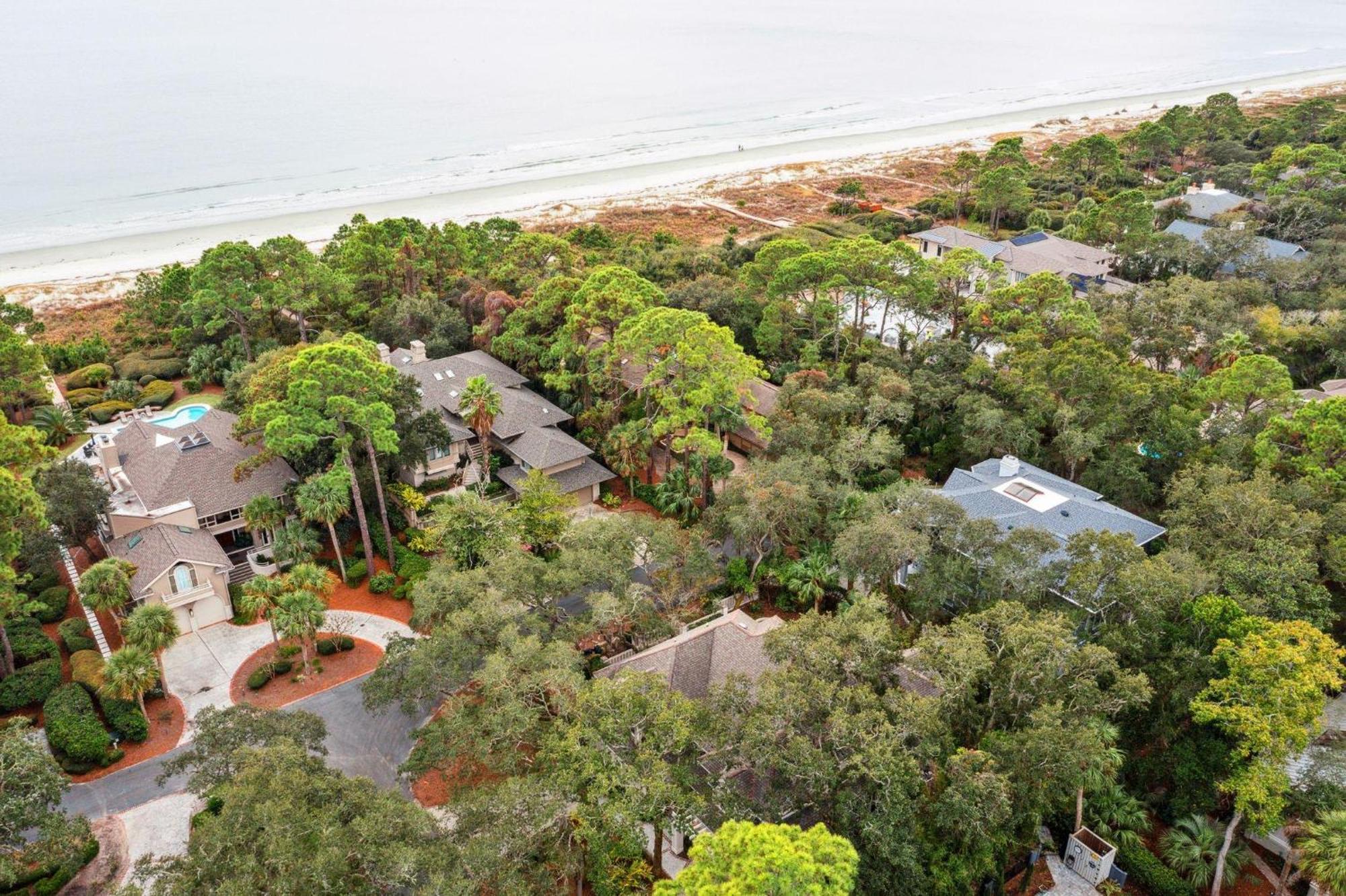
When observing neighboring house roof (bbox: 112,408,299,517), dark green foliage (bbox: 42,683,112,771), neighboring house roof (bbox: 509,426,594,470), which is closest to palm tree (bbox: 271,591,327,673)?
dark green foliage (bbox: 42,683,112,771)

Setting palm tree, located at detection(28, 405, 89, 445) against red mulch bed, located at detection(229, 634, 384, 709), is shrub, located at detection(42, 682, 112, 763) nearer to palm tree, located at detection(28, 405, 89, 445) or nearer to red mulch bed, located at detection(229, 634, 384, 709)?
red mulch bed, located at detection(229, 634, 384, 709)

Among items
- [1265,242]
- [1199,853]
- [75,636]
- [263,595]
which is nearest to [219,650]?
[263,595]

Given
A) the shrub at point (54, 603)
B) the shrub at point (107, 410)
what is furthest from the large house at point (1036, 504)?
the shrub at point (107, 410)

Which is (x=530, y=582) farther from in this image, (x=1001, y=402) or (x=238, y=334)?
(x=238, y=334)

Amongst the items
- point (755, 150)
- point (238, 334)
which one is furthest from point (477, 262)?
point (755, 150)

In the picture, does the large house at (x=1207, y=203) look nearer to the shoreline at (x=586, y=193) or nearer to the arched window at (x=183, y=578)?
the shoreline at (x=586, y=193)
